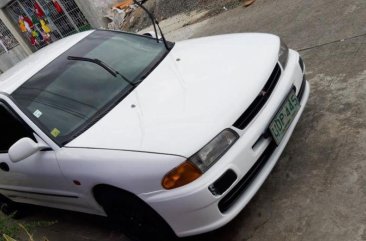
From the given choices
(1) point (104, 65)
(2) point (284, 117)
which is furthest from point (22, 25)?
(2) point (284, 117)

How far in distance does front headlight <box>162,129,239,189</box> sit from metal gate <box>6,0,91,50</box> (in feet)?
42.5

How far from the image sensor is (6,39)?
1830 centimetres

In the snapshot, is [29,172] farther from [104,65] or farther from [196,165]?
[196,165]

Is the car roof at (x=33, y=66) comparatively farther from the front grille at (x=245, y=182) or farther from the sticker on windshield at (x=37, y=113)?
the front grille at (x=245, y=182)

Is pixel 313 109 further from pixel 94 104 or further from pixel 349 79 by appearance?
pixel 94 104

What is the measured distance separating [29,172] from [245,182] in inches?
75.3

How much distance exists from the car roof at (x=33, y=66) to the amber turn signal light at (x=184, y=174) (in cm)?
184

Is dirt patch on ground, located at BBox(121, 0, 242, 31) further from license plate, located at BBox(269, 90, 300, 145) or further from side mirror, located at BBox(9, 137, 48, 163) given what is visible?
side mirror, located at BBox(9, 137, 48, 163)

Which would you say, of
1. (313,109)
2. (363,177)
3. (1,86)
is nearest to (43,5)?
(1,86)

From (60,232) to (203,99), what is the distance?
88.5 inches

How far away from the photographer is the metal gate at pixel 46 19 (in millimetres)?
15102

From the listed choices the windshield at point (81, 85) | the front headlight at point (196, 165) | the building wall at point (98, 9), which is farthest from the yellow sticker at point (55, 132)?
the building wall at point (98, 9)

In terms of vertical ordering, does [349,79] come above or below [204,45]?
below

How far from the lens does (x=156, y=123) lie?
9.48ft
